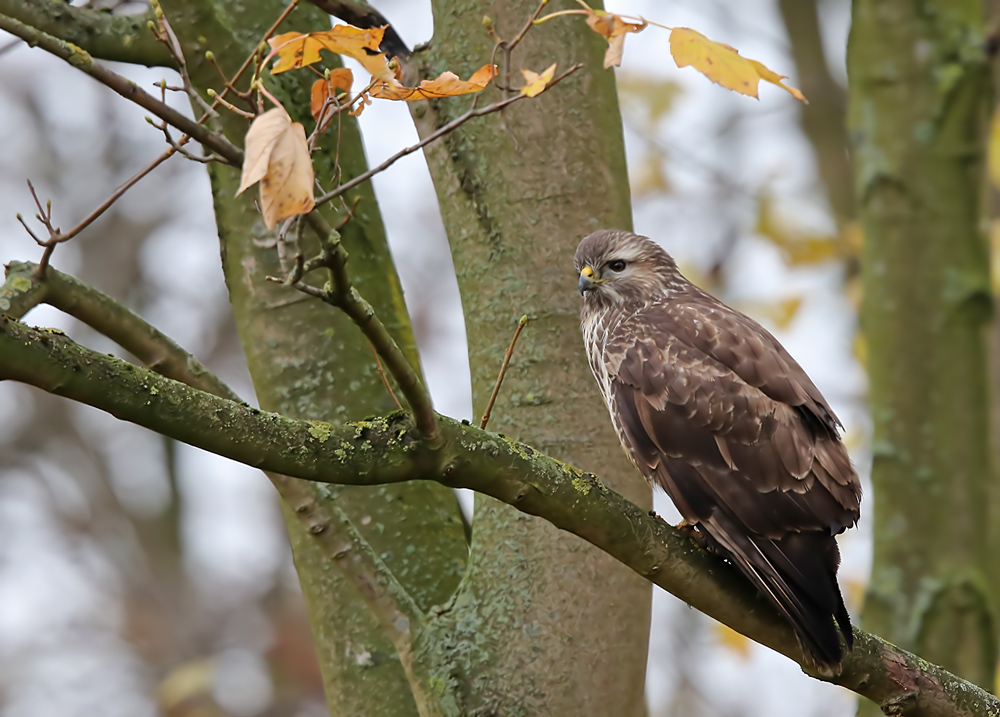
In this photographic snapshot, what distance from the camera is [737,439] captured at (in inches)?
129

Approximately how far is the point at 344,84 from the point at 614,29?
2.19 ft

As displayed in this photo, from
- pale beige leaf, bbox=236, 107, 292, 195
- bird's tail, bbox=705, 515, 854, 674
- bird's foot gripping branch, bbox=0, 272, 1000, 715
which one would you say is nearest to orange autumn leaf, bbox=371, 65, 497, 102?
pale beige leaf, bbox=236, 107, 292, 195

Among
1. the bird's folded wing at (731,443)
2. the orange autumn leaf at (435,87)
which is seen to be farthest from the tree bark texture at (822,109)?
the orange autumn leaf at (435,87)

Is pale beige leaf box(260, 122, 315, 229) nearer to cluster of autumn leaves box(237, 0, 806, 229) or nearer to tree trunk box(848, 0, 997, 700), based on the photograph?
cluster of autumn leaves box(237, 0, 806, 229)

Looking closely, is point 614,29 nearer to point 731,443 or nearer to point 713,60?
point 713,60

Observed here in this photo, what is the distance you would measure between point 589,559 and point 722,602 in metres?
0.52

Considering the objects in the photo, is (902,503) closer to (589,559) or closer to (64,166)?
(589,559)

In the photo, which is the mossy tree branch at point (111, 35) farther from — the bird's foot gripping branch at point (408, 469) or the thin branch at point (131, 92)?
the thin branch at point (131, 92)

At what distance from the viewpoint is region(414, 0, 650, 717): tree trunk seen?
10.3ft

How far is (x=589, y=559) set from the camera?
3.23 m

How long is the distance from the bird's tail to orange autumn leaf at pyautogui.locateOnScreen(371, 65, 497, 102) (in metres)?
1.44

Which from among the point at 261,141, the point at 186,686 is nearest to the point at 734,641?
the point at 186,686

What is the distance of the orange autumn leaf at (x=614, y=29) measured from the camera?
8.47 feet

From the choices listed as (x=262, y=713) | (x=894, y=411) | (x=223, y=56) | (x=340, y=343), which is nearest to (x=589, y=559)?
(x=340, y=343)
